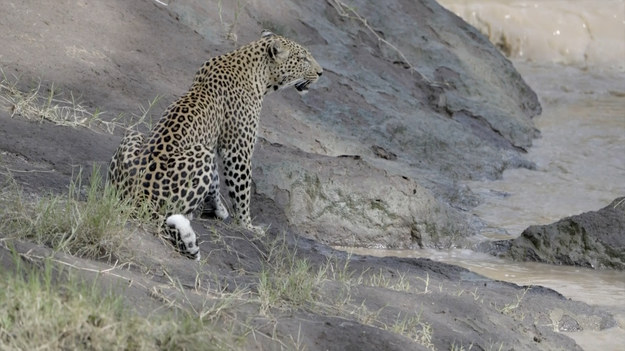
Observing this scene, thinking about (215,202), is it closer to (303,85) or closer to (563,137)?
(303,85)

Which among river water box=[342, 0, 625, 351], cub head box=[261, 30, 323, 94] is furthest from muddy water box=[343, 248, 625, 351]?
cub head box=[261, 30, 323, 94]

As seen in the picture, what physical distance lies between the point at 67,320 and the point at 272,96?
7.68 m

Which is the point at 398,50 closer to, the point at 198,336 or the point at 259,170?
the point at 259,170

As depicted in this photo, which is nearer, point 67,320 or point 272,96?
point 67,320

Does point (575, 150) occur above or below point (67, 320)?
below

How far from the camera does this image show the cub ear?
8969 millimetres

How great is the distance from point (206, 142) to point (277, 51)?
1459mm

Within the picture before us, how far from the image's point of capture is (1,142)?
8.05m

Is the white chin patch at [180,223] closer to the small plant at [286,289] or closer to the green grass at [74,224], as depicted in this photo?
the green grass at [74,224]

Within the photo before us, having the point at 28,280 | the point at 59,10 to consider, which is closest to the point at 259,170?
the point at 59,10

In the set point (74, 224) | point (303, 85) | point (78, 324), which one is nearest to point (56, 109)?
point (303, 85)

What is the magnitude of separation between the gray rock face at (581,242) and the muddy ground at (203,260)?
1.15 metres

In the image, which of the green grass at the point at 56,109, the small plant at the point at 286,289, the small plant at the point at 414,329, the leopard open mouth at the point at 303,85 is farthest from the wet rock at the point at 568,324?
the green grass at the point at 56,109

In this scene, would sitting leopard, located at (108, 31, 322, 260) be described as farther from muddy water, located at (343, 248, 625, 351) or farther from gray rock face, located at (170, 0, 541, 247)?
muddy water, located at (343, 248, 625, 351)
